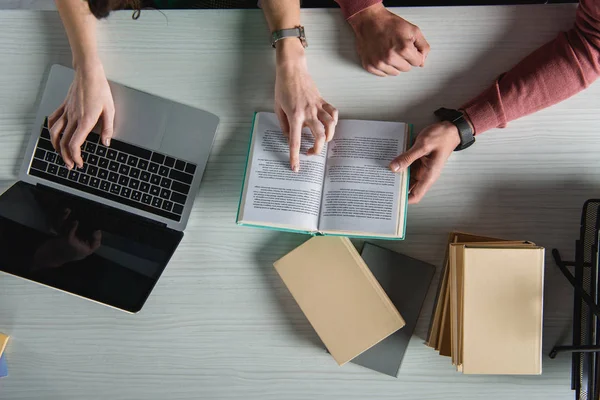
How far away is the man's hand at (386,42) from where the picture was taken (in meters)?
0.81

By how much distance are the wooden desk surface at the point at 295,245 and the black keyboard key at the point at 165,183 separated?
0.06m

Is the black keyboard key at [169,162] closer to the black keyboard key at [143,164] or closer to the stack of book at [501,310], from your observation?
the black keyboard key at [143,164]

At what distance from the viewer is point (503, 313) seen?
0.73 meters

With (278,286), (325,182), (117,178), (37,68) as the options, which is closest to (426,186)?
(325,182)

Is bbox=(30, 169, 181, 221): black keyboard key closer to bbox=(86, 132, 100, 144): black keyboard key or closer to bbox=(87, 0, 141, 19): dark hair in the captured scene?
bbox=(86, 132, 100, 144): black keyboard key

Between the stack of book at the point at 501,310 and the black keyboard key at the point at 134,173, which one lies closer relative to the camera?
the stack of book at the point at 501,310

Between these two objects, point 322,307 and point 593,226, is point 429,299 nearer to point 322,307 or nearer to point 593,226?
point 322,307

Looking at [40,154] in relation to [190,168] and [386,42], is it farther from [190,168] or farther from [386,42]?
[386,42]

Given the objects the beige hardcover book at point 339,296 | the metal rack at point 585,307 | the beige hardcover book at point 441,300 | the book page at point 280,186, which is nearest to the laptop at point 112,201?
the book page at point 280,186

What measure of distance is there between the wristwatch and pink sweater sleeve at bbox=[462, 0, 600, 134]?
31 centimetres

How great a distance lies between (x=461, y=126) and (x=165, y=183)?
0.51 metres

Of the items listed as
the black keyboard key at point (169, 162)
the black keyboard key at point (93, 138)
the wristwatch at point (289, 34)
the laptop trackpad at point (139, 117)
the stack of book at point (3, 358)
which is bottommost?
the stack of book at point (3, 358)

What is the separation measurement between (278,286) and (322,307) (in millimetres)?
87

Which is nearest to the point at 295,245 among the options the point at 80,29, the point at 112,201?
the point at 112,201
